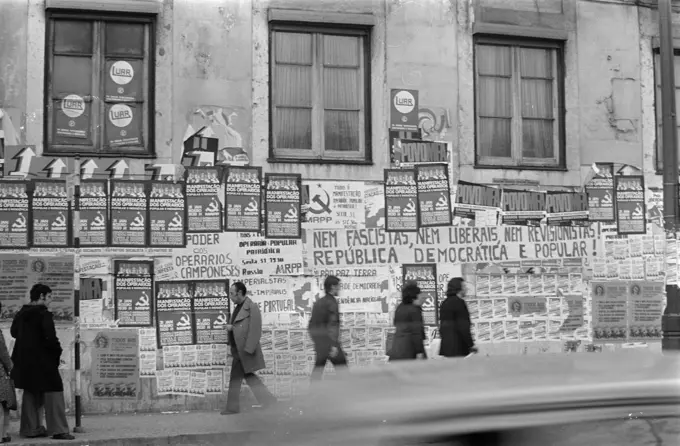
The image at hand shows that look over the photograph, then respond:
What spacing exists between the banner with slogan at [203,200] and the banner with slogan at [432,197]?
299 centimetres

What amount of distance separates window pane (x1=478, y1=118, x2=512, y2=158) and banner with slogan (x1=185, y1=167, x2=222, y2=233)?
417 centimetres

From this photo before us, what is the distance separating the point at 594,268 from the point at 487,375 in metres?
12.3

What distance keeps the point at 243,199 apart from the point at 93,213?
207 cm

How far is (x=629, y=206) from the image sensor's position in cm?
1585

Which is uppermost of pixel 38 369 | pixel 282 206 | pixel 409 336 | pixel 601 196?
pixel 601 196

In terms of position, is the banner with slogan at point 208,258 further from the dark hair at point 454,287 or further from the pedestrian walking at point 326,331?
the dark hair at point 454,287

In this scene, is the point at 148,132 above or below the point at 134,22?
below

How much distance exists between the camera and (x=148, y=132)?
46.4 ft

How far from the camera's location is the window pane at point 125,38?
559 inches

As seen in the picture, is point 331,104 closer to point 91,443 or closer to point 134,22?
point 134,22

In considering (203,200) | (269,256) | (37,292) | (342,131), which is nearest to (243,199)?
(203,200)

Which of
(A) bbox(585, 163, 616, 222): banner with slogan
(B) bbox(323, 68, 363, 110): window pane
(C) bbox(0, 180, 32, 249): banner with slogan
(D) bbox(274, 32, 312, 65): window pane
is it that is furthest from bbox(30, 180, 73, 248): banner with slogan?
(A) bbox(585, 163, 616, 222): banner with slogan

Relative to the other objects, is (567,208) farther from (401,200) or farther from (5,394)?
(5,394)

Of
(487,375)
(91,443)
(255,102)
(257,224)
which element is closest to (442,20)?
(255,102)
